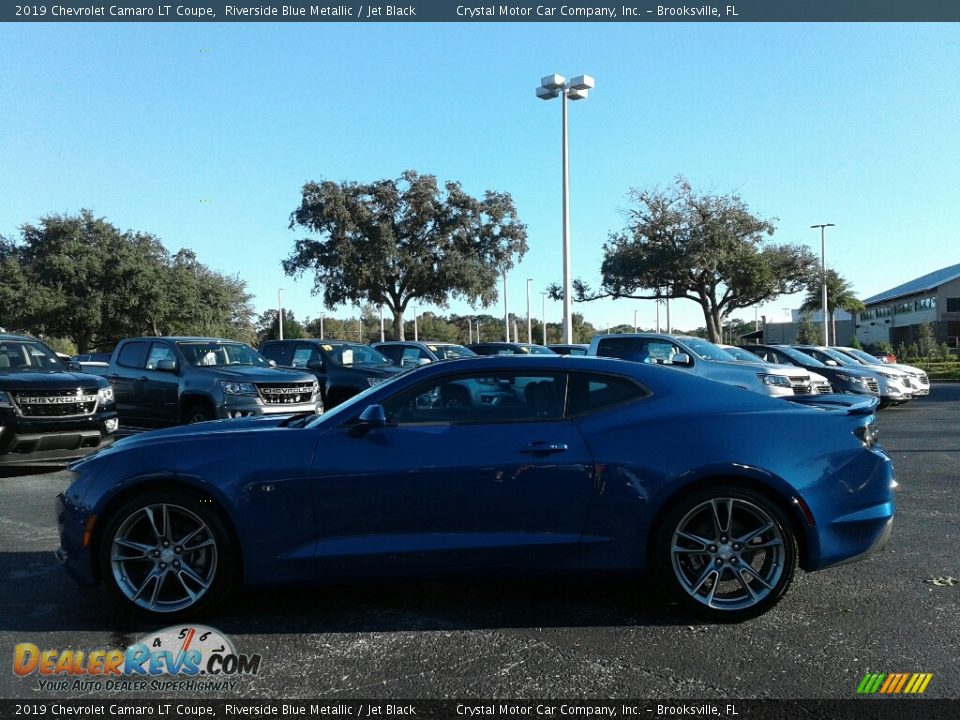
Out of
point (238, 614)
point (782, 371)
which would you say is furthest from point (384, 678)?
point (782, 371)

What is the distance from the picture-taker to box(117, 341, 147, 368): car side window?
12609mm

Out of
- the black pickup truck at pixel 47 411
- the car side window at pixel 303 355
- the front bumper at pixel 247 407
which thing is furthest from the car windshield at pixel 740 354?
the black pickup truck at pixel 47 411

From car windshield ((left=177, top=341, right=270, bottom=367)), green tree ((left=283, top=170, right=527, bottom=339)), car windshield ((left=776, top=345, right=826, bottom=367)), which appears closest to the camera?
car windshield ((left=177, top=341, right=270, bottom=367))

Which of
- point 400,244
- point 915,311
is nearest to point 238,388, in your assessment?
point 400,244

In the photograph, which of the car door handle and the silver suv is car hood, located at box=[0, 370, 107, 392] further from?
the silver suv

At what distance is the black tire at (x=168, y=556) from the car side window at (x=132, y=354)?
9.00 meters

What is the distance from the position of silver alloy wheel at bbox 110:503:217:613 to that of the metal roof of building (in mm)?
77867

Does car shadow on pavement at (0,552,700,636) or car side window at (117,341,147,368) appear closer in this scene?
car shadow on pavement at (0,552,700,636)

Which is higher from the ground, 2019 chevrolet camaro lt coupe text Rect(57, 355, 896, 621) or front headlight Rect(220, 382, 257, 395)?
front headlight Rect(220, 382, 257, 395)

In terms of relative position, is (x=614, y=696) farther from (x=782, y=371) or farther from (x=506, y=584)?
(x=782, y=371)

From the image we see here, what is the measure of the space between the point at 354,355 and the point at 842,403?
11.9 m

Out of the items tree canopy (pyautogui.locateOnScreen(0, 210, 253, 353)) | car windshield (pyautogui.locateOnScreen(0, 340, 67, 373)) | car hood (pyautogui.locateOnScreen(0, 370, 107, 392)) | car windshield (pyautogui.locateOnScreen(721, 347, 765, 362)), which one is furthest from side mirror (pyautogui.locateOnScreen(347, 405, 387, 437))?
tree canopy (pyautogui.locateOnScreen(0, 210, 253, 353))

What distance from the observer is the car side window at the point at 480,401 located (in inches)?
171

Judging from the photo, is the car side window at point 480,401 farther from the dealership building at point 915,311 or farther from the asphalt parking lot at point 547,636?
the dealership building at point 915,311
